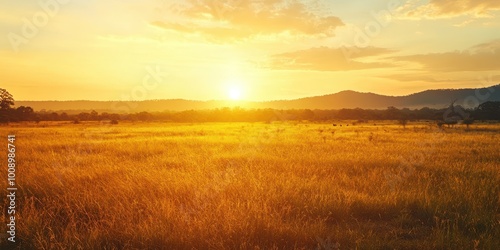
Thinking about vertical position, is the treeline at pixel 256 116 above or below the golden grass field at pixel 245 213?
above

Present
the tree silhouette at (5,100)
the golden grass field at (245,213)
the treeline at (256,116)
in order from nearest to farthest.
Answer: the golden grass field at (245,213) < the tree silhouette at (5,100) < the treeline at (256,116)

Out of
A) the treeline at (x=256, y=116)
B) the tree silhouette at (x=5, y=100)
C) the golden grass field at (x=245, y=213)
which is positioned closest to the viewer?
the golden grass field at (x=245, y=213)

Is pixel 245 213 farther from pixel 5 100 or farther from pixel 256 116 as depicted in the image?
pixel 256 116

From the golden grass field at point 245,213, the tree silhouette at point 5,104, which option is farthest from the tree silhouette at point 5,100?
the golden grass field at point 245,213

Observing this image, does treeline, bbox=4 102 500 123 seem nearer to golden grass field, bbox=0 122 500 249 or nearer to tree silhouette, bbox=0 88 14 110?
tree silhouette, bbox=0 88 14 110

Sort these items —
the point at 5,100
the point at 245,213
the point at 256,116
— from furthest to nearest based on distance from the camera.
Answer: the point at 256,116, the point at 5,100, the point at 245,213

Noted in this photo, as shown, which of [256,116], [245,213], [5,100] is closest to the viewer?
[245,213]

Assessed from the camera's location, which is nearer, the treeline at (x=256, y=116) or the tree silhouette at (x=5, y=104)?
the tree silhouette at (x=5, y=104)

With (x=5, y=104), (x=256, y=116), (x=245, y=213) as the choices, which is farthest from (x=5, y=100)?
(x=256, y=116)

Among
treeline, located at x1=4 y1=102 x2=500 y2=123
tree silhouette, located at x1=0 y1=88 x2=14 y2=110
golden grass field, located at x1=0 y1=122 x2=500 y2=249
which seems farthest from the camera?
treeline, located at x1=4 y1=102 x2=500 y2=123

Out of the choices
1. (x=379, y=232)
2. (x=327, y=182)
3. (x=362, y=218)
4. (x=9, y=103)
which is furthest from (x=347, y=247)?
(x=9, y=103)

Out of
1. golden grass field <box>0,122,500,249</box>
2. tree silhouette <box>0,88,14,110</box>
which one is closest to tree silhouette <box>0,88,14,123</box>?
tree silhouette <box>0,88,14,110</box>

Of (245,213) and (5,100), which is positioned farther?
(5,100)

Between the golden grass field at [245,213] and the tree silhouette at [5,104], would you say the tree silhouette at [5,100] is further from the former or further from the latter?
the golden grass field at [245,213]
